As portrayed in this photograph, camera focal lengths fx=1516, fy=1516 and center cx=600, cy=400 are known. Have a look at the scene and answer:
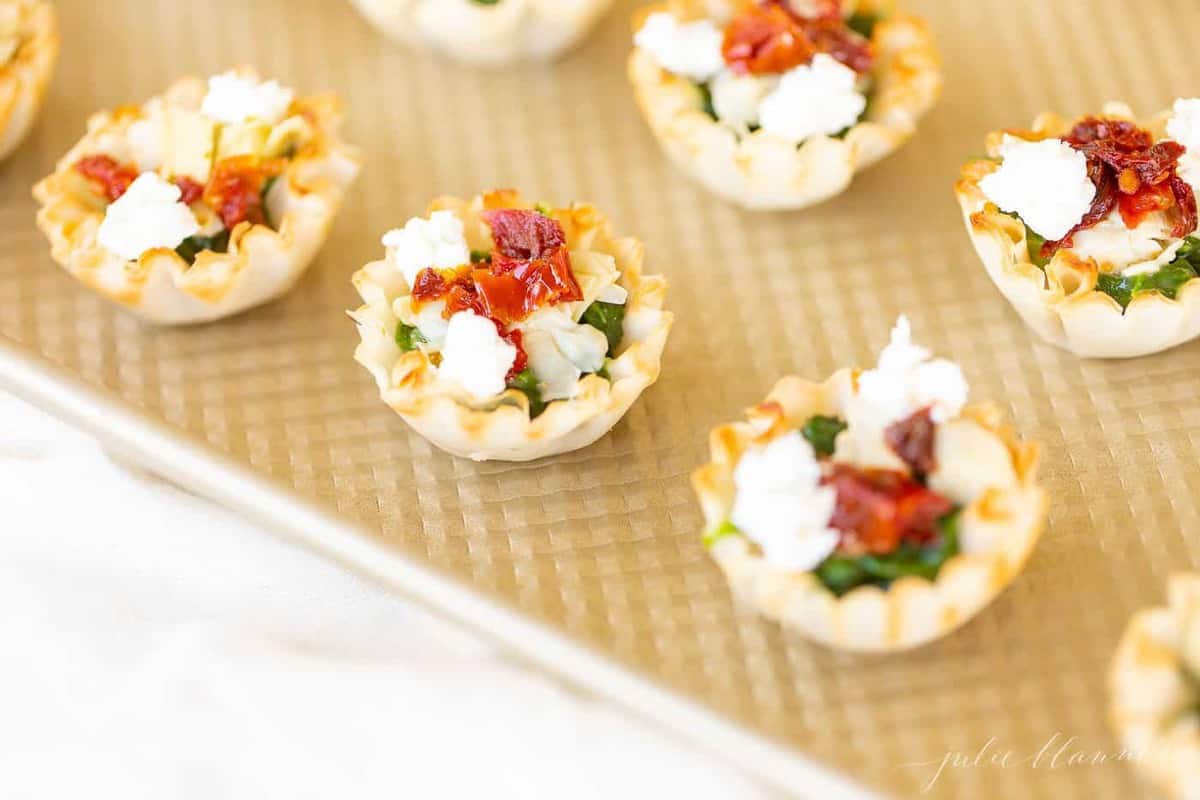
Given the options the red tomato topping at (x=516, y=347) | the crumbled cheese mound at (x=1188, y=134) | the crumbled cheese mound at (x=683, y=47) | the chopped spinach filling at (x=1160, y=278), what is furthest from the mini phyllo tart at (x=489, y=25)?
the crumbled cheese mound at (x=1188, y=134)

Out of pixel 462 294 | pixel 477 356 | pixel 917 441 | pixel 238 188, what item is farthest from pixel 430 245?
pixel 917 441

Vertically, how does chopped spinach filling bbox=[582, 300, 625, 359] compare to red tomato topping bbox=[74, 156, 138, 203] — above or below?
above

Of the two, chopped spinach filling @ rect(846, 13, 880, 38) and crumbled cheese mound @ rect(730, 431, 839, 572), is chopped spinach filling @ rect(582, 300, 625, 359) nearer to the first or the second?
crumbled cheese mound @ rect(730, 431, 839, 572)

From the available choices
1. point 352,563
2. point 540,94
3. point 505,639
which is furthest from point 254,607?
point 540,94

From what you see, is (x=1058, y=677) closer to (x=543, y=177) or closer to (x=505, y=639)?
(x=505, y=639)

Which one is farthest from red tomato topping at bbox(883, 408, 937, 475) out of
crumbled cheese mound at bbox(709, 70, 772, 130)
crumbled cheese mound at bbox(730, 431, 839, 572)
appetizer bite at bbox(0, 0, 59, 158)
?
appetizer bite at bbox(0, 0, 59, 158)

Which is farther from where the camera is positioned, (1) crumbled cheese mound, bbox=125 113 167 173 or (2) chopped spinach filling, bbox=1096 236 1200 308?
(1) crumbled cheese mound, bbox=125 113 167 173

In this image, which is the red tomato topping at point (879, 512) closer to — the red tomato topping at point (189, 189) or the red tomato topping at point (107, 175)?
the red tomato topping at point (189, 189)
